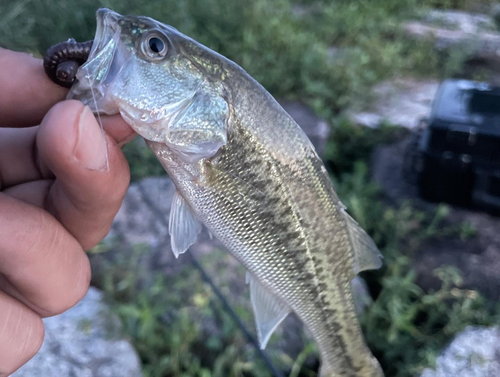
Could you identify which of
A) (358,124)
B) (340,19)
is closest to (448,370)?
(358,124)

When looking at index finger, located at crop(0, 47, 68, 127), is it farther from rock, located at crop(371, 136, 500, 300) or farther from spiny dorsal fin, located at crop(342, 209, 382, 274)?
rock, located at crop(371, 136, 500, 300)

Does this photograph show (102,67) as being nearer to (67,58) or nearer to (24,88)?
(67,58)

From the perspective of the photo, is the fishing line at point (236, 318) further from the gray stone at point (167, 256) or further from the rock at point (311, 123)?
the rock at point (311, 123)

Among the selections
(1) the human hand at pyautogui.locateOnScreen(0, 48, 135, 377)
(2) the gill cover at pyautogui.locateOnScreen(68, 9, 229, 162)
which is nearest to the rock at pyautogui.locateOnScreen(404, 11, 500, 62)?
(2) the gill cover at pyautogui.locateOnScreen(68, 9, 229, 162)

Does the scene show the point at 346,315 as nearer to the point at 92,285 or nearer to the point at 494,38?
the point at 92,285

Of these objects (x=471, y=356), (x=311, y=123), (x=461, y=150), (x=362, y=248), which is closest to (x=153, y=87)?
(x=362, y=248)

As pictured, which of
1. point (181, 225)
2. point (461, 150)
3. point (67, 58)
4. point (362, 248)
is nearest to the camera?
point (67, 58)
